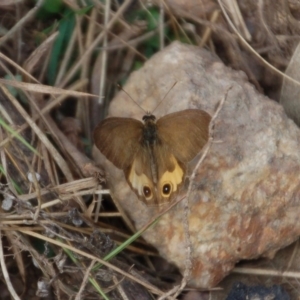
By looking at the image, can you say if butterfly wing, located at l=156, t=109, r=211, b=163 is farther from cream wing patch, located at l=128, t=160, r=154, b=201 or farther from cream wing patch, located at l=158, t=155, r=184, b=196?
cream wing patch, located at l=128, t=160, r=154, b=201

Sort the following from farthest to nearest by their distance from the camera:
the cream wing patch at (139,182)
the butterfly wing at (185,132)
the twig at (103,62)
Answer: the twig at (103,62) → the cream wing patch at (139,182) → the butterfly wing at (185,132)

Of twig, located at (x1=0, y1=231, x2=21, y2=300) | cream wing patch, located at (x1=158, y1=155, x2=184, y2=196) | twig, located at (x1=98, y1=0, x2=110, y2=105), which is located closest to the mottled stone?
cream wing patch, located at (x1=158, y1=155, x2=184, y2=196)

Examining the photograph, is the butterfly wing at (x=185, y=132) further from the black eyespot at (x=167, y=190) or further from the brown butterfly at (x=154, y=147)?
the black eyespot at (x=167, y=190)

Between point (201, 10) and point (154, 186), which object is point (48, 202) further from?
point (201, 10)

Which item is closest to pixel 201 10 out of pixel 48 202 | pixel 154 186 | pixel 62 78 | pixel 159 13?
pixel 159 13

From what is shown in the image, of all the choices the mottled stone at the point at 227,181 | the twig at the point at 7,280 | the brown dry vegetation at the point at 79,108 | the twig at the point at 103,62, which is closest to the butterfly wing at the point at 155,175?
the mottled stone at the point at 227,181

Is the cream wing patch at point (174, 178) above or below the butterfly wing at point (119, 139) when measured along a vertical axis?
below
